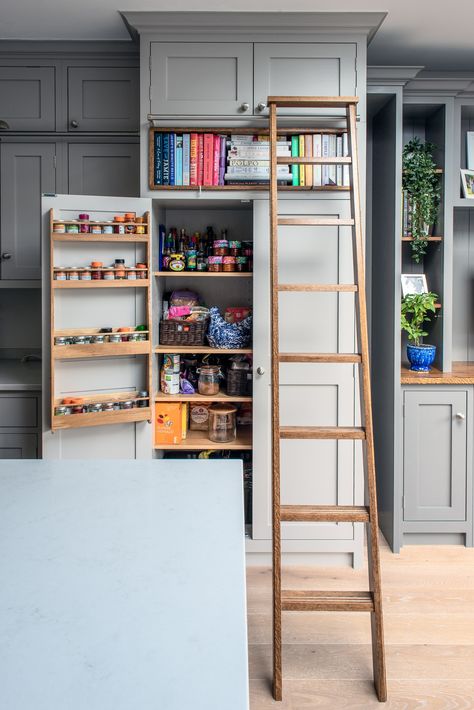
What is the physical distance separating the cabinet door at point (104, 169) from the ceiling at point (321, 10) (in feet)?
1.70

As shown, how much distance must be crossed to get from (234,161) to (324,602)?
1920 millimetres

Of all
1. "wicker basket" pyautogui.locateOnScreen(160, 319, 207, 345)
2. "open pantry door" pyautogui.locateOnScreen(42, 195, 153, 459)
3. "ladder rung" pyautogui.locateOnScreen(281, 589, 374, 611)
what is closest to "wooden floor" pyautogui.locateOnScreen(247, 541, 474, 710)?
"ladder rung" pyautogui.locateOnScreen(281, 589, 374, 611)

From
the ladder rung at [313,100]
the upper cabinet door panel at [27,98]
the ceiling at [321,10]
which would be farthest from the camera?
the upper cabinet door panel at [27,98]

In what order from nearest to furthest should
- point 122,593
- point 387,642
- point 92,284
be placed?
point 122,593 < point 387,642 < point 92,284

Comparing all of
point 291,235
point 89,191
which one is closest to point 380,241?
point 291,235

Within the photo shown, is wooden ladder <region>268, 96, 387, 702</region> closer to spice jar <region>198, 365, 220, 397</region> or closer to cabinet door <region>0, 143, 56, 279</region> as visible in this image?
spice jar <region>198, 365, 220, 397</region>

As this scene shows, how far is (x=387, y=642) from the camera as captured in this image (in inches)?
96.0

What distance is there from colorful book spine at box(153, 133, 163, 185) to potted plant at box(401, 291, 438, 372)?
1416mm

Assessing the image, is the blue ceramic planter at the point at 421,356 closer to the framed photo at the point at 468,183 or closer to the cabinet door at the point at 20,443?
the framed photo at the point at 468,183

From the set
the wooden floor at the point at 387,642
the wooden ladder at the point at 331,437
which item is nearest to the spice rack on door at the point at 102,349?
the wooden ladder at the point at 331,437

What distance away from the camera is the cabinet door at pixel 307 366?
2.94 metres

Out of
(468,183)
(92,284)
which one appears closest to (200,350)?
(92,284)

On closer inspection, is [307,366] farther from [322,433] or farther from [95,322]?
[95,322]

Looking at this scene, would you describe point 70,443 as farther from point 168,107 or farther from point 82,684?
point 82,684
